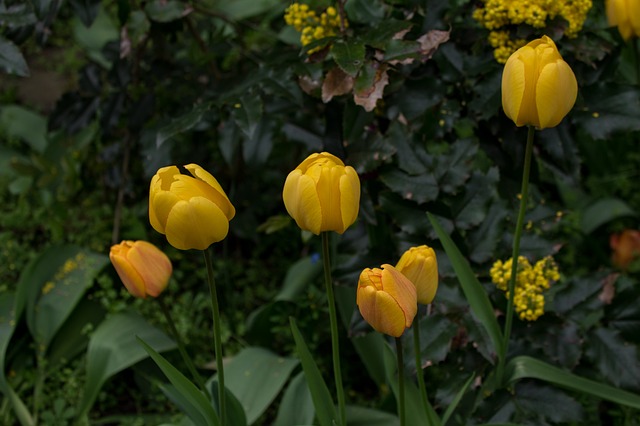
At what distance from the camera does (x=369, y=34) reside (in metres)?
1.65

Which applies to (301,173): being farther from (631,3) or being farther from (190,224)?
(631,3)

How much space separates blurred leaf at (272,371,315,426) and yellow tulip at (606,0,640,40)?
966mm

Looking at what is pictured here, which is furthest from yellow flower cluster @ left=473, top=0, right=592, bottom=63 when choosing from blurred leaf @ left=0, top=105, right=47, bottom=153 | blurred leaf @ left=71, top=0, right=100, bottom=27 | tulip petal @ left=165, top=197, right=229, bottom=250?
blurred leaf @ left=0, top=105, right=47, bottom=153

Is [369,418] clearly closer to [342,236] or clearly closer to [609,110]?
[342,236]

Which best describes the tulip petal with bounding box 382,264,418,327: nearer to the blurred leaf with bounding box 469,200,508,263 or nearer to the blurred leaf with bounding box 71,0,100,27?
the blurred leaf with bounding box 469,200,508,263

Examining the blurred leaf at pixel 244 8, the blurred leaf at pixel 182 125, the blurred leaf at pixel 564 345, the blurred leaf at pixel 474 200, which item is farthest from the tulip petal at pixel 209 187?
the blurred leaf at pixel 244 8

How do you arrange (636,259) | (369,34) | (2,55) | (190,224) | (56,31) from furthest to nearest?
1. (56,31)
2. (636,259)
3. (2,55)
4. (369,34)
5. (190,224)

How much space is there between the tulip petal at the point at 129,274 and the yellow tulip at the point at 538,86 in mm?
613

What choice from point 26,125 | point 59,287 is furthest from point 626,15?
point 26,125

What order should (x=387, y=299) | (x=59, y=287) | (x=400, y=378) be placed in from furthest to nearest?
1. (x=59, y=287)
2. (x=400, y=378)
3. (x=387, y=299)

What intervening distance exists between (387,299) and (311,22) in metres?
0.88

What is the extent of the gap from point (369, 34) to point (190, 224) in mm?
685

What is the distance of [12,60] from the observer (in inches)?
72.6

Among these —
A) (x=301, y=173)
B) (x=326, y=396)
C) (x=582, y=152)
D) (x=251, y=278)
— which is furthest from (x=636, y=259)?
(x=301, y=173)
